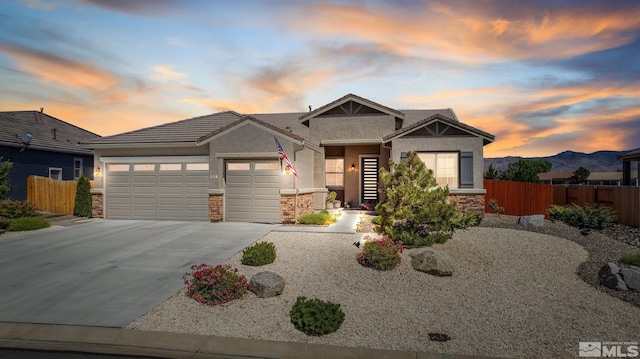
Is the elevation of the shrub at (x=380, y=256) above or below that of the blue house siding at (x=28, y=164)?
below

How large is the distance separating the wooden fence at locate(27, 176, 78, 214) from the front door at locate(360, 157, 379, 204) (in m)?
15.2

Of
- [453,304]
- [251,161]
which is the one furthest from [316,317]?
[251,161]

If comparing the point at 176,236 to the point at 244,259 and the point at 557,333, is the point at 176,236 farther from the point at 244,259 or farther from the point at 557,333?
the point at 557,333

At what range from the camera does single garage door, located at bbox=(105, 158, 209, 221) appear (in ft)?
57.0

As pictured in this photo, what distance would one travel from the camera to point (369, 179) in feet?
73.2

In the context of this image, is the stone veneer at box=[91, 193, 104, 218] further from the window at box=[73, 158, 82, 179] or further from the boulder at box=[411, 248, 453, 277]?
the boulder at box=[411, 248, 453, 277]

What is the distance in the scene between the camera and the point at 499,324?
22.7 ft

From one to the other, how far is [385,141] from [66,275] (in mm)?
13737

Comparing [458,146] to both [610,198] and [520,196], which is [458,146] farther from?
[610,198]

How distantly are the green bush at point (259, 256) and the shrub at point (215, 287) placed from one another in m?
1.83

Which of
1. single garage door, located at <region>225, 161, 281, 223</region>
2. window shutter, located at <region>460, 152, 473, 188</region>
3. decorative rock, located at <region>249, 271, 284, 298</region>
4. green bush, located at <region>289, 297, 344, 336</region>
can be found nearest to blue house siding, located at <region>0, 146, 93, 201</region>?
single garage door, located at <region>225, 161, 281, 223</region>

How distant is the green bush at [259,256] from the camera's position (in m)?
10.0

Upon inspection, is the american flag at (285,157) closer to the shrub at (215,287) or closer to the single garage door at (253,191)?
the single garage door at (253,191)

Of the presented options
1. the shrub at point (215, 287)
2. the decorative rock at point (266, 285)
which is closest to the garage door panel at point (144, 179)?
the shrub at point (215, 287)
